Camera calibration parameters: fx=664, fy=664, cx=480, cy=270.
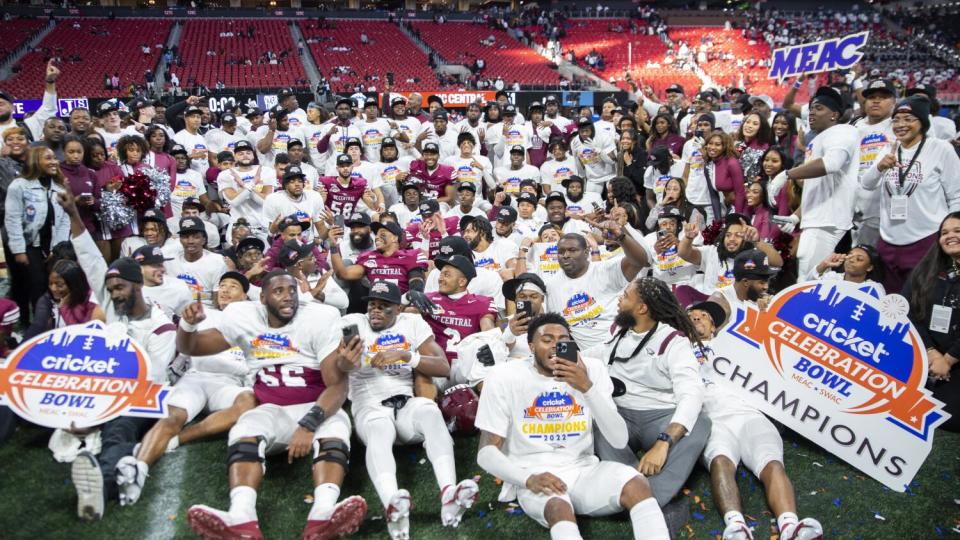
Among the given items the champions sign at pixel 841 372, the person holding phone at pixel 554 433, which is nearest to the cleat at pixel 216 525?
the person holding phone at pixel 554 433

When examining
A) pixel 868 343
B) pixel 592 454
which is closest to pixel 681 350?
pixel 592 454

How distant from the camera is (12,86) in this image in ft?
79.1

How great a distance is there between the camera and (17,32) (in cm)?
2770

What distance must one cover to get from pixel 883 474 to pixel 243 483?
3.94 m

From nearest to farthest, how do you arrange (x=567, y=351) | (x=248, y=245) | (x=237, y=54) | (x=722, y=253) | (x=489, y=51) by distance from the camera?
(x=567, y=351)
(x=722, y=253)
(x=248, y=245)
(x=237, y=54)
(x=489, y=51)

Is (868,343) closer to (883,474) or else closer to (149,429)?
(883,474)

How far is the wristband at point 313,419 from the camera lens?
162 inches

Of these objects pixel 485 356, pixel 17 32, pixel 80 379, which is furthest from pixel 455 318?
pixel 17 32

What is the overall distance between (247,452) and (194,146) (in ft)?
23.5

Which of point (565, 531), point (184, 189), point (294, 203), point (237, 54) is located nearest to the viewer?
point (565, 531)

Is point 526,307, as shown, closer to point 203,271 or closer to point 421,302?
point 421,302

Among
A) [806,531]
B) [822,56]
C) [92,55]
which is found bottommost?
[92,55]

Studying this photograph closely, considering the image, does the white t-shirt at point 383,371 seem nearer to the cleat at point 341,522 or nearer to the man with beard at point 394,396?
the man with beard at point 394,396

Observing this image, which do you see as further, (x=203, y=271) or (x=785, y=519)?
(x=203, y=271)
